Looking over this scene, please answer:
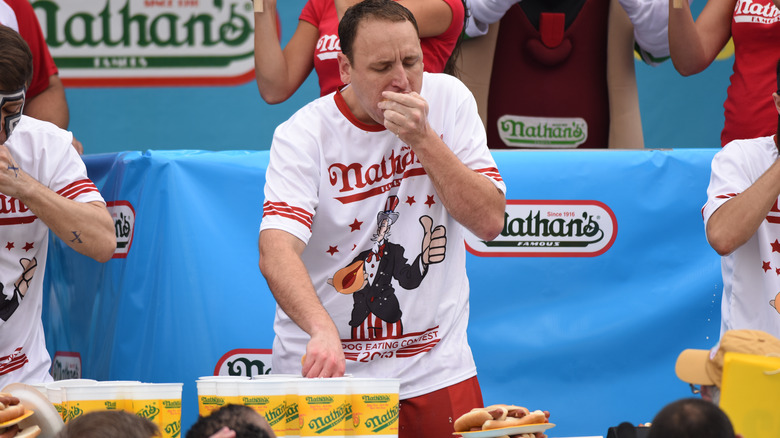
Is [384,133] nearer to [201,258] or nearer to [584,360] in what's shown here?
[201,258]

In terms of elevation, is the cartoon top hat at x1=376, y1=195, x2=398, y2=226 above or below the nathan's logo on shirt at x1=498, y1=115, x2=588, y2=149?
below

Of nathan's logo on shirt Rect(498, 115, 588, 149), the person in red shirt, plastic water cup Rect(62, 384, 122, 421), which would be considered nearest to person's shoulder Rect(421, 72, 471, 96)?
the person in red shirt

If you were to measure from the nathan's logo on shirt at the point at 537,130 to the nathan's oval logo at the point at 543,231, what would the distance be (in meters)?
0.75

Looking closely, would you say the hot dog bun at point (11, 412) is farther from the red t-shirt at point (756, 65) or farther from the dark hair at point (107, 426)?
the red t-shirt at point (756, 65)

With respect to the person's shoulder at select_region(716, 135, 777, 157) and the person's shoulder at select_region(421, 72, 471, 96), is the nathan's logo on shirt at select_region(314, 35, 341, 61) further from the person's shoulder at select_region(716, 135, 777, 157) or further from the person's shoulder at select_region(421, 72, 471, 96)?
the person's shoulder at select_region(716, 135, 777, 157)

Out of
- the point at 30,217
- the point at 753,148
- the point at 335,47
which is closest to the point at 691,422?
the point at 753,148

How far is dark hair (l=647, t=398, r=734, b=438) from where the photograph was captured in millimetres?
1335

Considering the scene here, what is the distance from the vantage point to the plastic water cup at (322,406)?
167 cm

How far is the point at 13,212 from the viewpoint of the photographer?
2.71 m

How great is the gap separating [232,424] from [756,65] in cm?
254

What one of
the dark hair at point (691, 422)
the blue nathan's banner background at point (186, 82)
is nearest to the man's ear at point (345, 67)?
the dark hair at point (691, 422)

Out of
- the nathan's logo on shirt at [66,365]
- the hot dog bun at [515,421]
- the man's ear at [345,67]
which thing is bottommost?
the nathan's logo on shirt at [66,365]

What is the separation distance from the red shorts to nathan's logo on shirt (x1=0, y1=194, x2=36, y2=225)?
47.3 inches

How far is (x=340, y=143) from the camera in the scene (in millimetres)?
2465
